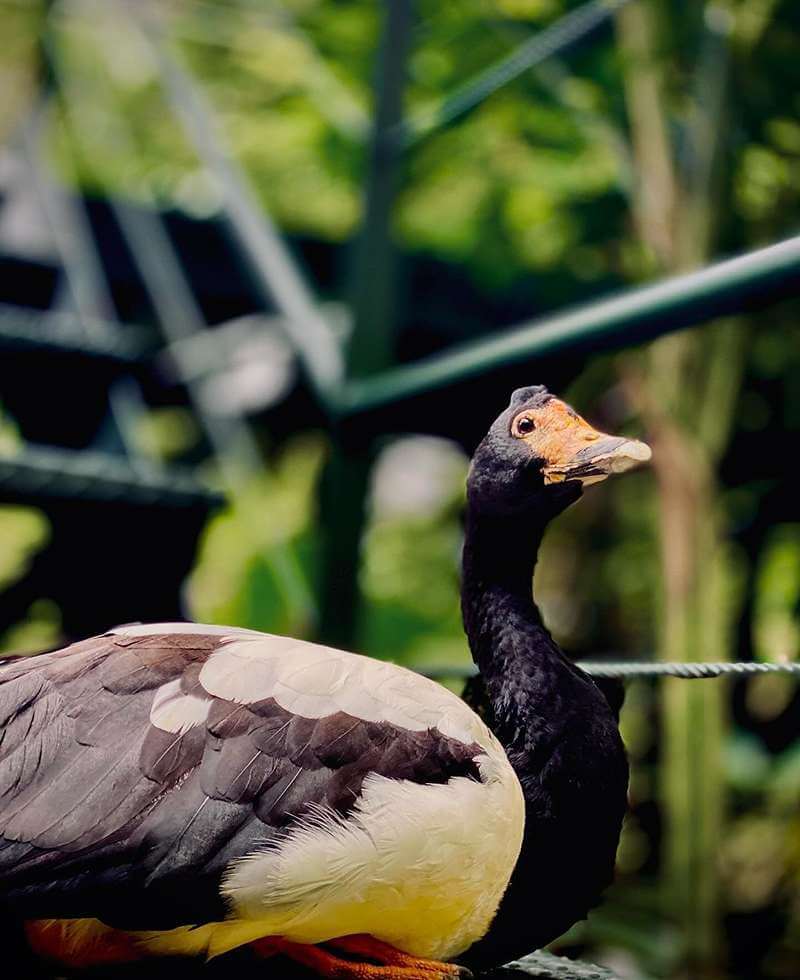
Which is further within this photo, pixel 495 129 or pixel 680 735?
pixel 495 129

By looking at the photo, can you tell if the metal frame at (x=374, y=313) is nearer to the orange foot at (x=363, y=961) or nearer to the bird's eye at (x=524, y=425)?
the bird's eye at (x=524, y=425)

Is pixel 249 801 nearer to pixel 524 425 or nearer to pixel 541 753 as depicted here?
pixel 541 753

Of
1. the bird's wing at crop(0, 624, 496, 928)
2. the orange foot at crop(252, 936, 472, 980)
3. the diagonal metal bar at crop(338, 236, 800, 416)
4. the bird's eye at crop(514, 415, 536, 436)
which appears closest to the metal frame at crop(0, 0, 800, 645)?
the diagonal metal bar at crop(338, 236, 800, 416)

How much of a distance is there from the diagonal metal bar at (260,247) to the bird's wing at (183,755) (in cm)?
95

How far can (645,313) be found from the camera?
3.25 ft

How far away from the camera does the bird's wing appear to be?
0.67 m

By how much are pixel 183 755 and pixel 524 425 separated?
0.32m

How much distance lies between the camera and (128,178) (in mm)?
3033

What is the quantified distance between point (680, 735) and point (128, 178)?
2.00 metres

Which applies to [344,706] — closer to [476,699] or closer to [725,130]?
[476,699]

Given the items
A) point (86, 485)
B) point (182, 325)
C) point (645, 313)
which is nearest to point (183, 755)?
point (645, 313)

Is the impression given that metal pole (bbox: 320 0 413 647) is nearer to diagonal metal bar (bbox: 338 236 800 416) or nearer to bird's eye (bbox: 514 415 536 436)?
diagonal metal bar (bbox: 338 236 800 416)

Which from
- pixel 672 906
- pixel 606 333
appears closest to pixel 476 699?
pixel 606 333

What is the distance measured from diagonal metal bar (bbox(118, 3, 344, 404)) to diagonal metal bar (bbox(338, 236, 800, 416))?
0.44 m
